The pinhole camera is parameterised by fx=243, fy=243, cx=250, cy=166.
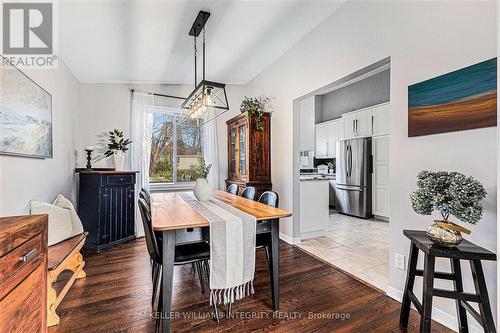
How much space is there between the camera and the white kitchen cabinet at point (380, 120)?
472cm

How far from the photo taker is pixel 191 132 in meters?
4.77

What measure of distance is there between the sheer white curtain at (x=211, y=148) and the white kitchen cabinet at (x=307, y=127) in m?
2.81

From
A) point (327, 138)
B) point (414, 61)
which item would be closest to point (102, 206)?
point (414, 61)

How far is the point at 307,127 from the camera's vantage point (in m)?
6.72

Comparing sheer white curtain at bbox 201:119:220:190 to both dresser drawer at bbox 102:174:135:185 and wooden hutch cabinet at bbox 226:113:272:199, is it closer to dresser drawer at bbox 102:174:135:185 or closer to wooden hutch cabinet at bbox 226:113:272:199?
wooden hutch cabinet at bbox 226:113:272:199

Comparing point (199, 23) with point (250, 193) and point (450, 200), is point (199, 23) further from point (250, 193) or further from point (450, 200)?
point (450, 200)

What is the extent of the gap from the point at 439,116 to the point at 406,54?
61cm

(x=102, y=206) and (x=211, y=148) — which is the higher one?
(x=211, y=148)

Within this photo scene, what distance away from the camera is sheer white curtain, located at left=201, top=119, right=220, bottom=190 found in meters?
4.65

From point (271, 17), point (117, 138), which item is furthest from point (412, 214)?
point (117, 138)

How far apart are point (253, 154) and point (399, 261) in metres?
2.47

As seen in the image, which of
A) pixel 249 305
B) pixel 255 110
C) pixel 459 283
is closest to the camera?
pixel 459 283

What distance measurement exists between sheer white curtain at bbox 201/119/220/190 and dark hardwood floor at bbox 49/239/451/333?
212 centimetres

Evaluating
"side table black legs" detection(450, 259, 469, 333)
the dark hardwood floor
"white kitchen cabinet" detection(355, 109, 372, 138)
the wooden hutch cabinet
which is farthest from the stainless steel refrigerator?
"side table black legs" detection(450, 259, 469, 333)
